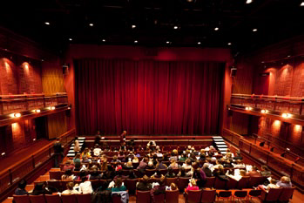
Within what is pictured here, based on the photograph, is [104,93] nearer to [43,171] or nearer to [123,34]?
[123,34]

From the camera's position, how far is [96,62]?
13867 mm

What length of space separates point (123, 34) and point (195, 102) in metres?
8.61

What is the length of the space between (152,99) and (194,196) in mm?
9831

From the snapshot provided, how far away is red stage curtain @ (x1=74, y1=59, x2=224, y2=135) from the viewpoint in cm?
1397

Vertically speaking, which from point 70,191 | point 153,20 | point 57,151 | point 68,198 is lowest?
point 57,151

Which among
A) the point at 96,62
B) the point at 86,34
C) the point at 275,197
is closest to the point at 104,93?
the point at 96,62

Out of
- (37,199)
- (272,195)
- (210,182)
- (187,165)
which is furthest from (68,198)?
(272,195)

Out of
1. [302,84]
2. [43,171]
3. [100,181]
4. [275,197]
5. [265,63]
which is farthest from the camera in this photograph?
[265,63]

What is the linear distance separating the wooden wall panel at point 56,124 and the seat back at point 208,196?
11.9 meters

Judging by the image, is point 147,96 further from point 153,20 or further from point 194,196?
point 194,196

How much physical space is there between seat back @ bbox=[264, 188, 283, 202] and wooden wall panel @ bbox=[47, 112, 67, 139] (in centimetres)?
1376

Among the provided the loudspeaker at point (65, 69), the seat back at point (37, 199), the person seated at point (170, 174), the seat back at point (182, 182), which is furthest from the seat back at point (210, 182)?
the loudspeaker at point (65, 69)

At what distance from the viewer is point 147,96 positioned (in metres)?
14.4

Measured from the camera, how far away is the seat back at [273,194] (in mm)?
5457
